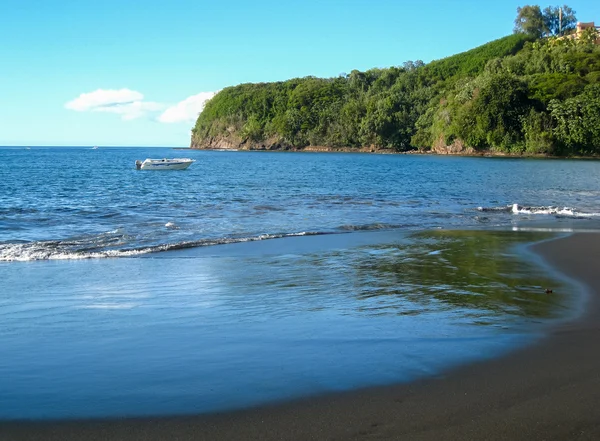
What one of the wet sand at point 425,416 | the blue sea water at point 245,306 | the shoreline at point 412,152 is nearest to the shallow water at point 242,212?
the blue sea water at point 245,306

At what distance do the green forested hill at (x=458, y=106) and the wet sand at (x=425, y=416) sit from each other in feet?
319

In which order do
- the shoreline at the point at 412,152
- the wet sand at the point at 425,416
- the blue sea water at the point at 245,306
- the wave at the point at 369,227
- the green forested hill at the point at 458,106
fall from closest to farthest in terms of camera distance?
the wet sand at the point at 425,416 < the blue sea water at the point at 245,306 < the wave at the point at 369,227 < the shoreline at the point at 412,152 < the green forested hill at the point at 458,106

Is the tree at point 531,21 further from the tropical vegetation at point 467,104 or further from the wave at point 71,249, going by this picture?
the wave at point 71,249

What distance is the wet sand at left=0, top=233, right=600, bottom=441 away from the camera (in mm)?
4305

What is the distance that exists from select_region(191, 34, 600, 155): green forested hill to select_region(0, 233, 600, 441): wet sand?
319 ft

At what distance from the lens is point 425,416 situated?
4574 mm

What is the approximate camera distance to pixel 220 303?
8453 mm

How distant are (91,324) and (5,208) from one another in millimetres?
21041

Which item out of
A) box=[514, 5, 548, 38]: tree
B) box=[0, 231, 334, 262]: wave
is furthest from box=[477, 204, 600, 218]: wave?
box=[514, 5, 548, 38]: tree

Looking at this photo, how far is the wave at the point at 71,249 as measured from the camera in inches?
528

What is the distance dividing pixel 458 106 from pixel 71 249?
346 feet

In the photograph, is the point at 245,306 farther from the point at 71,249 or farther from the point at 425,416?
the point at 71,249

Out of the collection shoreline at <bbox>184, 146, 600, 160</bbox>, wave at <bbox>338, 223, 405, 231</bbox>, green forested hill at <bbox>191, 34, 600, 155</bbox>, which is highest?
green forested hill at <bbox>191, 34, 600, 155</bbox>

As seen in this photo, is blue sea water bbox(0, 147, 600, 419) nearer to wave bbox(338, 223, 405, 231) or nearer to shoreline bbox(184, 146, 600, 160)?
wave bbox(338, 223, 405, 231)
